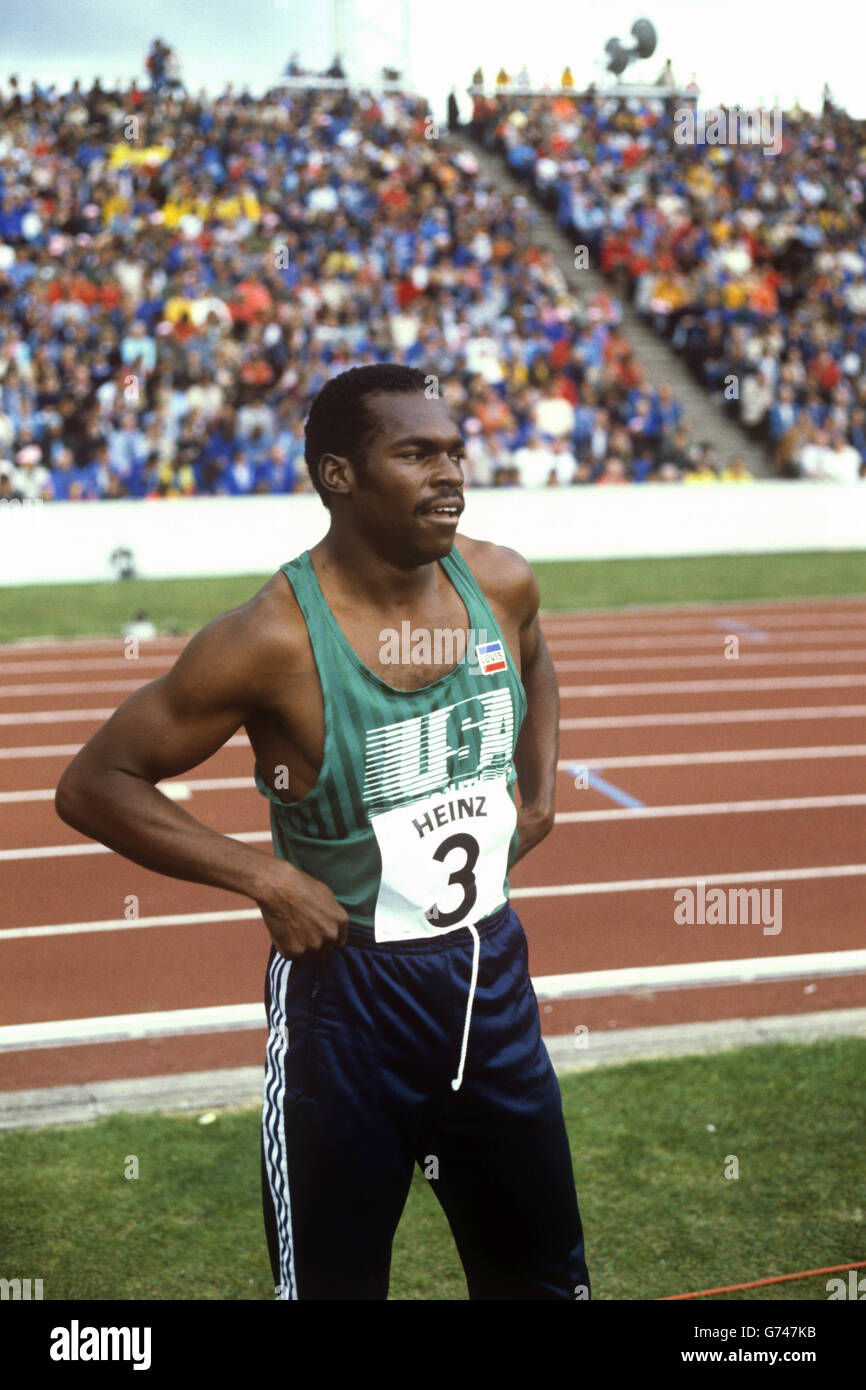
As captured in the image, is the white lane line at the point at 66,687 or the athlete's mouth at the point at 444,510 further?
the white lane line at the point at 66,687

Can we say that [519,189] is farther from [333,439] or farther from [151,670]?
[333,439]

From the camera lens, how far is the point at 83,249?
2006cm

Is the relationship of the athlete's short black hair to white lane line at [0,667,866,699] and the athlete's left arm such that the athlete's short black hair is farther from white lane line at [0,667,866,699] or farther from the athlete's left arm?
white lane line at [0,667,866,699]

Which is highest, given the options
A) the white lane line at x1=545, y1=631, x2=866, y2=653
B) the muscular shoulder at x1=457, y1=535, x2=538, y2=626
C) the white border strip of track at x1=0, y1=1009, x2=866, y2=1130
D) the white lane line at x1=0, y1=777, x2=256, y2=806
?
the muscular shoulder at x1=457, y1=535, x2=538, y2=626

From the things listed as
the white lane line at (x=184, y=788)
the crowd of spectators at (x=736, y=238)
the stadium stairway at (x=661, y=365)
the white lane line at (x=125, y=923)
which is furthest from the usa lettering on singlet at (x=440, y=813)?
the stadium stairway at (x=661, y=365)

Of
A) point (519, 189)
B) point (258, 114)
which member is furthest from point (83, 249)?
point (519, 189)

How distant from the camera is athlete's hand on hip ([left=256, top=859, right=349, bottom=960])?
2.38 meters

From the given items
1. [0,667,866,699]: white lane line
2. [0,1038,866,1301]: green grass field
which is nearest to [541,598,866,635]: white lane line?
[0,667,866,699]: white lane line

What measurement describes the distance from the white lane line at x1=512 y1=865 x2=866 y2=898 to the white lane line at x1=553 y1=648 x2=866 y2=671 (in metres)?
5.55

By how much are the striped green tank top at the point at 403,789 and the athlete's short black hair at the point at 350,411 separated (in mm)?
199

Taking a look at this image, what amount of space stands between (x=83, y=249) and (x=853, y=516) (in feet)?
35.8

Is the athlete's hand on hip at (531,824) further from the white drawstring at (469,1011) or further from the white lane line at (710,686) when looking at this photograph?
the white lane line at (710,686)

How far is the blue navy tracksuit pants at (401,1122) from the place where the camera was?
2465mm

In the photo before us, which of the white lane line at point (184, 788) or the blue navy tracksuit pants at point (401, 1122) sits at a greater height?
the blue navy tracksuit pants at point (401, 1122)
